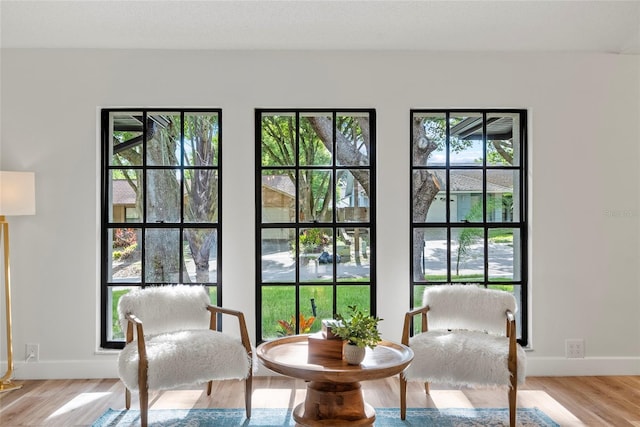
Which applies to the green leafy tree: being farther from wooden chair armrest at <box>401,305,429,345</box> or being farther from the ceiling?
wooden chair armrest at <box>401,305,429,345</box>

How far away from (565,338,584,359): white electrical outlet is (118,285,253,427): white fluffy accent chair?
2556 mm

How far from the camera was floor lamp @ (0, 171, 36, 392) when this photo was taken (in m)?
3.66

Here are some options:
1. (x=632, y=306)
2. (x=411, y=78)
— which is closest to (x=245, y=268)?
(x=411, y=78)

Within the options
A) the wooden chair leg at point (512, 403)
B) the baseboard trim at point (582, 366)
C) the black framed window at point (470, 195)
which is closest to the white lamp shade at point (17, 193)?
the black framed window at point (470, 195)

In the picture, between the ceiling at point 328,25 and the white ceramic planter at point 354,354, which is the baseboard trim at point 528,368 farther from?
the ceiling at point 328,25

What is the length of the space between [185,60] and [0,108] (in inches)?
58.0

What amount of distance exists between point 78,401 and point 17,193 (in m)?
1.52

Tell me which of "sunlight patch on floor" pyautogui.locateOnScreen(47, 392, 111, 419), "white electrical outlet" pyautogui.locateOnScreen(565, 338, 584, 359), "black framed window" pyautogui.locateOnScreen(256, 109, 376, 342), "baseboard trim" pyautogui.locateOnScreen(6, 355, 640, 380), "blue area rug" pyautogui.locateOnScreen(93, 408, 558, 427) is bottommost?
"sunlight patch on floor" pyautogui.locateOnScreen(47, 392, 111, 419)

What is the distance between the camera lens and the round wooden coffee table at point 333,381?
2590 millimetres

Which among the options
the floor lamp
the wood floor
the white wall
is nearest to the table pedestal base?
the wood floor

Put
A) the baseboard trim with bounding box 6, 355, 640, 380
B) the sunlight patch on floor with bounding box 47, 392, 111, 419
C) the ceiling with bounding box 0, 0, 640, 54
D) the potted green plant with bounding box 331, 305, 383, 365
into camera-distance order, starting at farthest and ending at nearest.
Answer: the baseboard trim with bounding box 6, 355, 640, 380 → the ceiling with bounding box 0, 0, 640, 54 → the sunlight patch on floor with bounding box 47, 392, 111, 419 → the potted green plant with bounding box 331, 305, 383, 365

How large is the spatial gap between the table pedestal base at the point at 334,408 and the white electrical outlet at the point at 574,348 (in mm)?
2176

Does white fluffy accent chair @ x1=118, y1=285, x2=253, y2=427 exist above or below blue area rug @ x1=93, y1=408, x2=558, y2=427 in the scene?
above

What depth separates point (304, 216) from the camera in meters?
4.18
